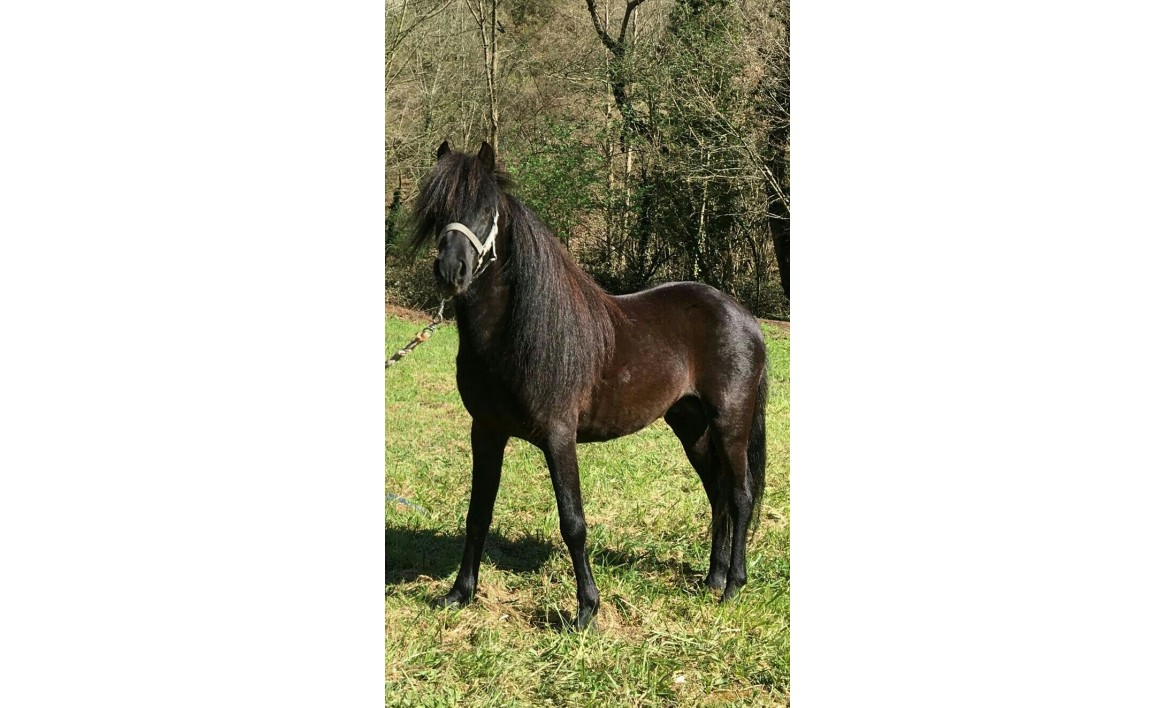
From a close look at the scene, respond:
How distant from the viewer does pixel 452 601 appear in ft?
11.9

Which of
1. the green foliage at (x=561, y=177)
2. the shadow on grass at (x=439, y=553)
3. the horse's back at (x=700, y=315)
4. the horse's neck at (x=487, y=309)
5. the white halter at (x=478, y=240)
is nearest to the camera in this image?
the white halter at (x=478, y=240)

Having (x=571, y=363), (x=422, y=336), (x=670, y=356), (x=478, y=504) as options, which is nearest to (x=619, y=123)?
(x=670, y=356)

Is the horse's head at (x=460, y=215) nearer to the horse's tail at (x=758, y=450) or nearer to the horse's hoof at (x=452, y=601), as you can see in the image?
the horse's hoof at (x=452, y=601)

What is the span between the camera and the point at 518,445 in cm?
377

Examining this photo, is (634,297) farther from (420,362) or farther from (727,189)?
(420,362)

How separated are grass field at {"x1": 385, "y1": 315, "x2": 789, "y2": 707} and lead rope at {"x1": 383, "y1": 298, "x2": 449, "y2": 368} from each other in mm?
32

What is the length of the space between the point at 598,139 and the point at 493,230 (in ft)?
2.76

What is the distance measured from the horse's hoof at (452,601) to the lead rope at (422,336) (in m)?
1.00

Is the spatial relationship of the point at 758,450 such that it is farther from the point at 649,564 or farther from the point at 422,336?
the point at 422,336

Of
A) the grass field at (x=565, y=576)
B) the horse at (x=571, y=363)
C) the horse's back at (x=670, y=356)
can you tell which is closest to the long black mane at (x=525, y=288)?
the horse at (x=571, y=363)

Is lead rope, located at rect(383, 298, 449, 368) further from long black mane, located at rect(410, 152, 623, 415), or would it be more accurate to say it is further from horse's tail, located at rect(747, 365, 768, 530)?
horse's tail, located at rect(747, 365, 768, 530)

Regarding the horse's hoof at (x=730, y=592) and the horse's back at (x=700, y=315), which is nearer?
the horse's hoof at (x=730, y=592)

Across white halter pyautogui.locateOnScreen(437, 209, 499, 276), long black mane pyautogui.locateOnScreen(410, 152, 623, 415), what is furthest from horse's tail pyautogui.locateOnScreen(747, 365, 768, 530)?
white halter pyautogui.locateOnScreen(437, 209, 499, 276)

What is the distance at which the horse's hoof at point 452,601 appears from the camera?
3.62m
